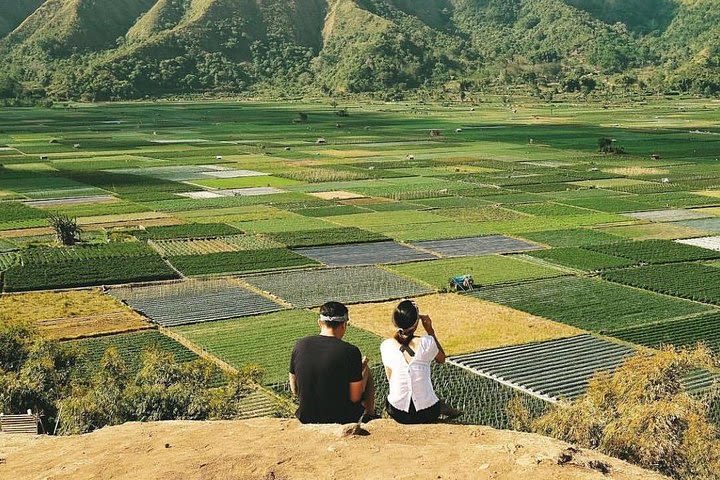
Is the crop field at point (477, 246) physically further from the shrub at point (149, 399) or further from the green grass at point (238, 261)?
the shrub at point (149, 399)

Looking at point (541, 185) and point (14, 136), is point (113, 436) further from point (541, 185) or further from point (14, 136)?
point (14, 136)

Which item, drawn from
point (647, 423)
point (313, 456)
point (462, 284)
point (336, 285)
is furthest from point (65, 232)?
point (313, 456)

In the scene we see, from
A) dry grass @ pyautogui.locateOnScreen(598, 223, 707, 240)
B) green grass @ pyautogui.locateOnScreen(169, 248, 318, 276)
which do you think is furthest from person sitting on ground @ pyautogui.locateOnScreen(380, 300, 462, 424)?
dry grass @ pyautogui.locateOnScreen(598, 223, 707, 240)

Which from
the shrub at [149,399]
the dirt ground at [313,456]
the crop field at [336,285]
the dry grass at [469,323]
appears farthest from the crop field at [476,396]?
the dirt ground at [313,456]

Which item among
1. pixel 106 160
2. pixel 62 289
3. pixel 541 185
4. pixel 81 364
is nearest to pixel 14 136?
pixel 106 160

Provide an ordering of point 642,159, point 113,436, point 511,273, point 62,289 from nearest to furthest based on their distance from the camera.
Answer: point 113,436 → point 62,289 → point 511,273 → point 642,159

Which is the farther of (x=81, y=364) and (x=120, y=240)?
(x=120, y=240)

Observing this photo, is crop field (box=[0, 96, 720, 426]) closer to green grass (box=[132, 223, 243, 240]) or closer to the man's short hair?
green grass (box=[132, 223, 243, 240])
